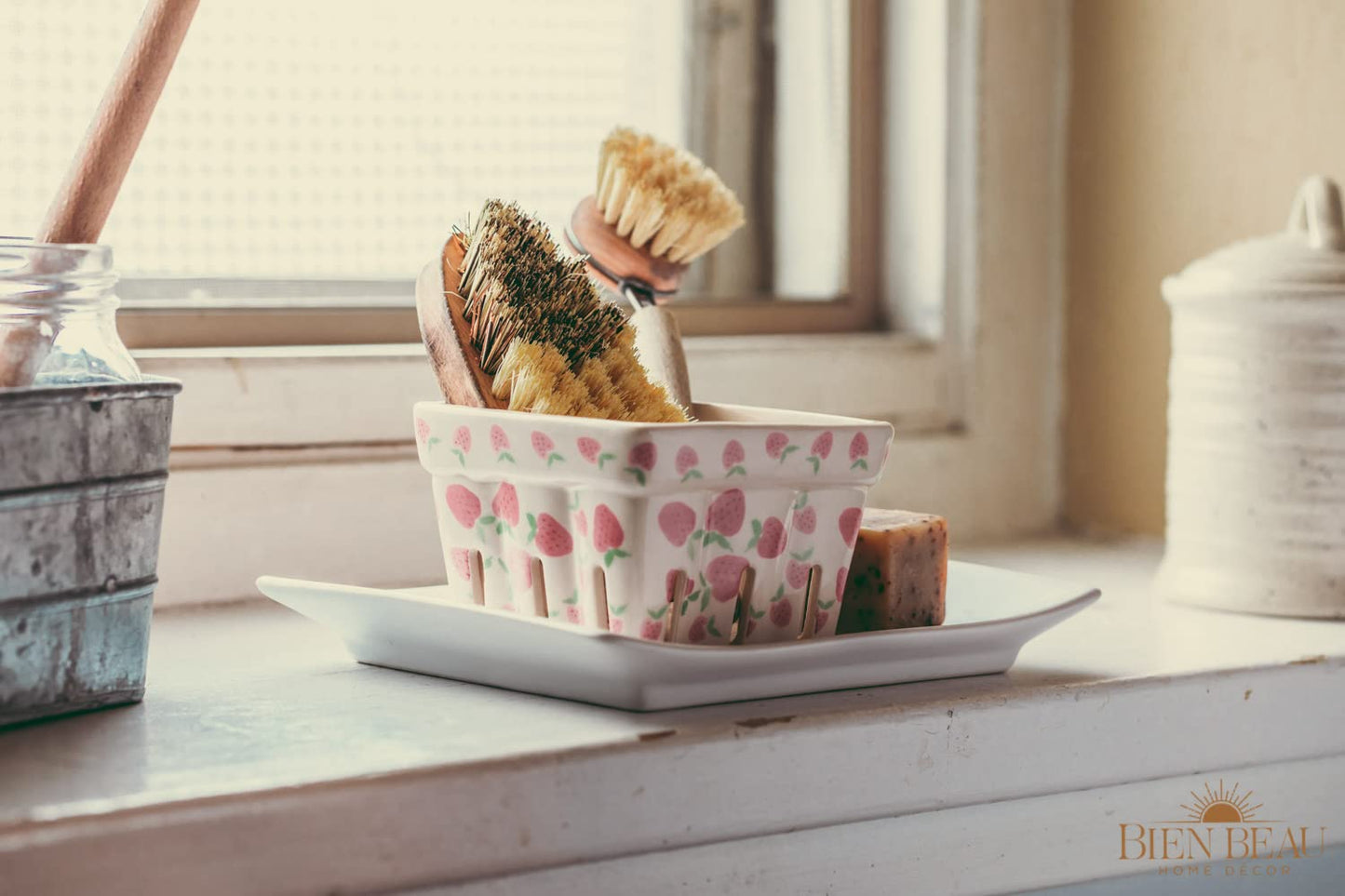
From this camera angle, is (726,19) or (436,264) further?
(726,19)

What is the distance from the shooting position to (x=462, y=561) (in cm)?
55

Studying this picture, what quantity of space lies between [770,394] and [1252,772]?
1.25 ft

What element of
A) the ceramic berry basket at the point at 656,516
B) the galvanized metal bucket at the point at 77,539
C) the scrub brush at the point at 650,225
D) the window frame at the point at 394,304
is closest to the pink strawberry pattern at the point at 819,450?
the ceramic berry basket at the point at 656,516

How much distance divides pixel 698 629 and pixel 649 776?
61 millimetres

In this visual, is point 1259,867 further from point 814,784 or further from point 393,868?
point 393,868

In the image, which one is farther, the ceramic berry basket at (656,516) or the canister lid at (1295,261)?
the canister lid at (1295,261)

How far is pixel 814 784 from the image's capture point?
0.50m

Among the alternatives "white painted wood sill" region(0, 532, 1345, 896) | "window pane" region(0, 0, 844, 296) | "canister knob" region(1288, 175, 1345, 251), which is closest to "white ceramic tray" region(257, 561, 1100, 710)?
"white painted wood sill" region(0, 532, 1345, 896)

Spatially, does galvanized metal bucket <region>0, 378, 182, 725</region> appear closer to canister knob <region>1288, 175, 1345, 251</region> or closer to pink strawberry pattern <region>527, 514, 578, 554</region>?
pink strawberry pattern <region>527, 514, 578, 554</region>

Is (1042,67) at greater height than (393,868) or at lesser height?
greater

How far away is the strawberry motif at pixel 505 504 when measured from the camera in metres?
0.52

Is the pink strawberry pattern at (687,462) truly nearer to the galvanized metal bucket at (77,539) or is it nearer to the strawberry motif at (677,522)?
the strawberry motif at (677,522)

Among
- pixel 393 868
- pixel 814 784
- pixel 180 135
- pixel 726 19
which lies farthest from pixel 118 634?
pixel 726 19

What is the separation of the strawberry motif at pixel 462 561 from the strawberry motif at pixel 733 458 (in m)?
0.11
